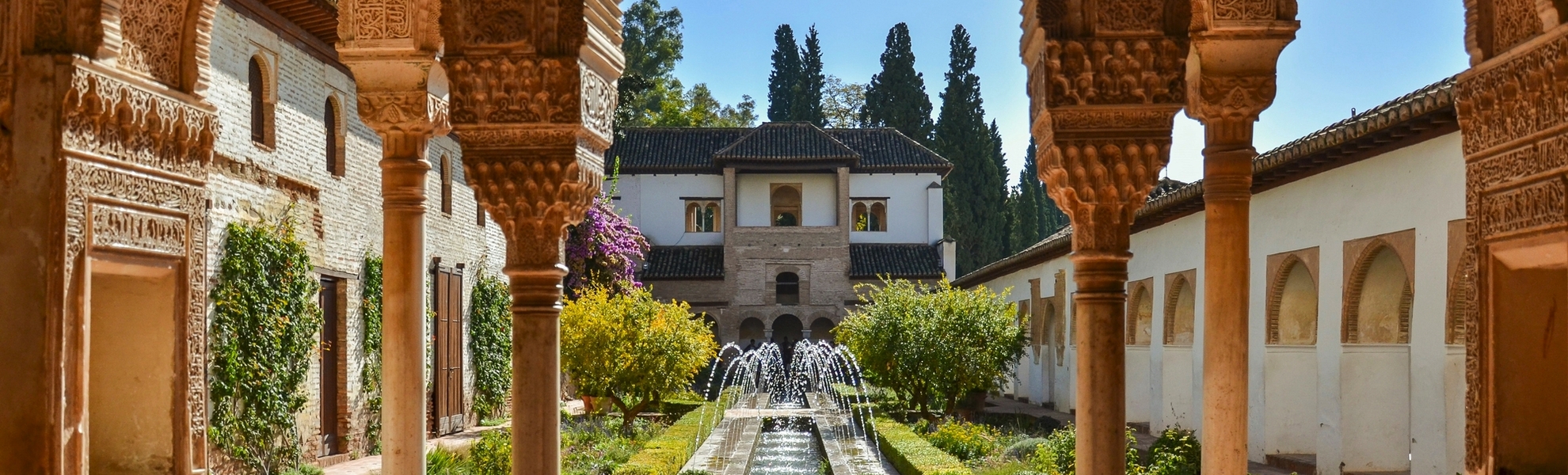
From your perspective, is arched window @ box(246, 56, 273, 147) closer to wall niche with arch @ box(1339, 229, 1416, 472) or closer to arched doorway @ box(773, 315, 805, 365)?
wall niche with arch @ box(1339, 229, 1416, 472)

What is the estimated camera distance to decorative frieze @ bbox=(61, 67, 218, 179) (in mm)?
4469

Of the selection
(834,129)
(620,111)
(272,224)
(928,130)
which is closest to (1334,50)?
(272,224)

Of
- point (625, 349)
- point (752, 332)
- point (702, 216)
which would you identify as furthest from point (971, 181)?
point (625, 349)

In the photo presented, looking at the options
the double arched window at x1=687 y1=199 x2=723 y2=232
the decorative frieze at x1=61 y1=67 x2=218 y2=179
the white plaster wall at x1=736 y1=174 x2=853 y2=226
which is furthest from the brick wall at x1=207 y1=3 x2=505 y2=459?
the double arched window at x1=687 y1=199 x2=723 y2=232

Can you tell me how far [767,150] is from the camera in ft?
134

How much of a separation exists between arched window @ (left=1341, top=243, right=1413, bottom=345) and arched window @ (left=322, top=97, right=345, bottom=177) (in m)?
10.6

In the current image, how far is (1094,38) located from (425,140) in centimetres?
337

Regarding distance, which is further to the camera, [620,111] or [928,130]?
[928,130]

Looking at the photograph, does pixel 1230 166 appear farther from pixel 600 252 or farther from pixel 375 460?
pixel 600 252

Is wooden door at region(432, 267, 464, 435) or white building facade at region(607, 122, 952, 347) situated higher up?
white building facade at region(607, 122, 952, 347)

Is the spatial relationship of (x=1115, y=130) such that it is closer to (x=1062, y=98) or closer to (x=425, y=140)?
(x=1062, y=98)

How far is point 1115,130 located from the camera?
5766 millimetres

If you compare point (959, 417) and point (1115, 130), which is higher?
point (1115, 130)

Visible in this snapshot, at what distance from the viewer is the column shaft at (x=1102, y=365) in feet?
19.1
